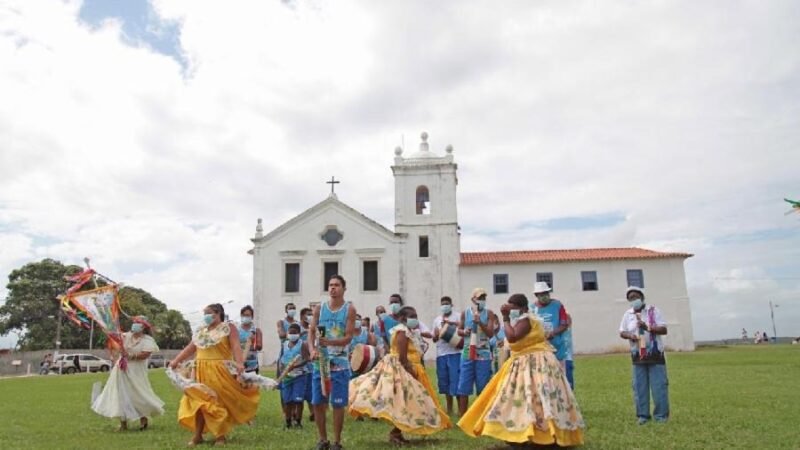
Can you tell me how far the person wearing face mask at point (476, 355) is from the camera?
993 cm

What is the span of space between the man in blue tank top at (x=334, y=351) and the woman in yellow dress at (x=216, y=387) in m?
1.37

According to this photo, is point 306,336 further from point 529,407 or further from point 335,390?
point 529,407

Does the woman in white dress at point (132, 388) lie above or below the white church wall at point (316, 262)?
below

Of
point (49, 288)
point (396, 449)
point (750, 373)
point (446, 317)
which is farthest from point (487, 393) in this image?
point (49, 288)

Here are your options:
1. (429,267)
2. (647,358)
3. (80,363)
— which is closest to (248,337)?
(647,358)

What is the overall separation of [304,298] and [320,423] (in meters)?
31.1

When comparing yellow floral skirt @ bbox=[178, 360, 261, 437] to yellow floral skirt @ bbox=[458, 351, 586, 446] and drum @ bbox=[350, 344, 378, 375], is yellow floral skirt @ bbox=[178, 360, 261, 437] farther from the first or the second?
yellow floral skirt @ bbox=[458, 351, 586, 446]

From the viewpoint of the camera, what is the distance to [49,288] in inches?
2077

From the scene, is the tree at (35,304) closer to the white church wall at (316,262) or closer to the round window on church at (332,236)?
the white church wall at (316,262)

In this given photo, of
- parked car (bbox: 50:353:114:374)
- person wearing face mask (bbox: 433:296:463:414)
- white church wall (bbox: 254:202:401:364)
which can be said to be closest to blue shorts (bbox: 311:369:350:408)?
person wearing face mask (bbox: 433:296:463:414)

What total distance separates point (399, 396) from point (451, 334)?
270cm

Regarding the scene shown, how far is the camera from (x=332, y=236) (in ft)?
129

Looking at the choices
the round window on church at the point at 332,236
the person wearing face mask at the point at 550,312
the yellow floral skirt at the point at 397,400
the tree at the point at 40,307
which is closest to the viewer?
the yellow floral skirt at the point at 397,400

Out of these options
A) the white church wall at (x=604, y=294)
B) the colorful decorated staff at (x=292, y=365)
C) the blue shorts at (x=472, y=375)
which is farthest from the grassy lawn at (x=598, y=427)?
the white church wall at (x=604, y=294)
